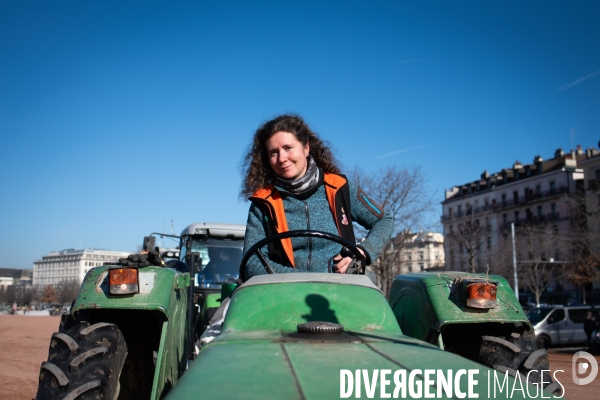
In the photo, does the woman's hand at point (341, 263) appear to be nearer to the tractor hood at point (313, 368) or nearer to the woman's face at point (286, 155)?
the woman's face at point (286, 155)

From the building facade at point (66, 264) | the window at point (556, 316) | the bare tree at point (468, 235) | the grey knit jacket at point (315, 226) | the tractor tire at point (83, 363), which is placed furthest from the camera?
the building facade at point (66, 264)

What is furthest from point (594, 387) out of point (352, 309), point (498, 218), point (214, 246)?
point (498, 218)

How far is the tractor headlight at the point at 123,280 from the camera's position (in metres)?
3.21

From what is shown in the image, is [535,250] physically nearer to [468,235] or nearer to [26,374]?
[468,235]

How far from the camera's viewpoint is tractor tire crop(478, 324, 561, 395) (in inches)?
121

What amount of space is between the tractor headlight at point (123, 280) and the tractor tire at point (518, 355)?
6.79 feet

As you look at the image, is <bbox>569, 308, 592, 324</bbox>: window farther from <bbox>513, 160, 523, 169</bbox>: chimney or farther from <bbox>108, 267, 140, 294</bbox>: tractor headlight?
<bbox>513, 160, 523, 169</bbox>: chimney

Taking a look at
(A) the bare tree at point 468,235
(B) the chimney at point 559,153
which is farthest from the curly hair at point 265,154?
(B) the chimney at point 559,153

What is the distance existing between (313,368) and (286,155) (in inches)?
94.2

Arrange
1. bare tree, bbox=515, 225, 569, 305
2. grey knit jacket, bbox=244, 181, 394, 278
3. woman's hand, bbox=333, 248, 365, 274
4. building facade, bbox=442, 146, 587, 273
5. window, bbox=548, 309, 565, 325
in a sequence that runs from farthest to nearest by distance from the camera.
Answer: building facade, bbox=442, 146, 587, 273 < bare tree, bbox=515, 225, 569, 305 < window, bbox=548, 309, 565, 325 < grey knit jacket, bbox=244, 181, 394, 278 < woman's hand, bbox=333, 248, 365, 274

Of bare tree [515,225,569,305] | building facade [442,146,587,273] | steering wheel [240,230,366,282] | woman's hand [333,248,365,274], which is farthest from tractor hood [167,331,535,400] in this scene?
building facade [442,146,587,273]

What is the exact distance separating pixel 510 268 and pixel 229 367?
43973 millimetres

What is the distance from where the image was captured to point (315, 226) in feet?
12.4

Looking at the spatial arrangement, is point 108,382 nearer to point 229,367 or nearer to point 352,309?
point 352,309
